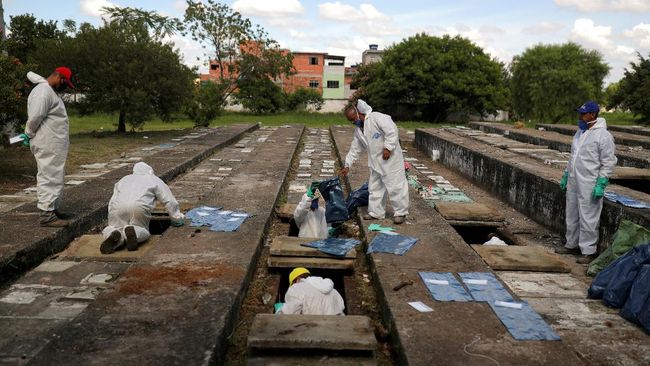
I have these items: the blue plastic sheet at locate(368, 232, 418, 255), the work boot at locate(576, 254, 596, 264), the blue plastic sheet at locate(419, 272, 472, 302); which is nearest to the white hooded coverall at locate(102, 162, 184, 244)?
the blue plastic sheet at locate(368, 232, 418, 255)

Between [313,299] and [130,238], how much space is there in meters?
2.38

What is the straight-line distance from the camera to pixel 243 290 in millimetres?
4547

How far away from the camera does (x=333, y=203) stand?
6.54 meters

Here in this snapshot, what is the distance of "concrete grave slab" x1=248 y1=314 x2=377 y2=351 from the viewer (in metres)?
3.45

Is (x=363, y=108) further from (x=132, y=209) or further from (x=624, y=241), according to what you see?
(x=624, y=241)

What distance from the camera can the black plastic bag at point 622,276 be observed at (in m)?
4.26

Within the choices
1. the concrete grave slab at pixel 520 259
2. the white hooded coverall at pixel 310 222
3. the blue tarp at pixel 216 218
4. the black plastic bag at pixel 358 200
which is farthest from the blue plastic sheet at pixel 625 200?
the blue tarp at pixel 216 218

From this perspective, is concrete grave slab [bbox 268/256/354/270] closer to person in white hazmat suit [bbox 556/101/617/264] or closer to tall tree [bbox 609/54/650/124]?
person in white hazmat suit [bbox 556/101/617/264]

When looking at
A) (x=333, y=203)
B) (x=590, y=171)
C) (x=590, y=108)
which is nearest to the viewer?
(x=590, y=171)

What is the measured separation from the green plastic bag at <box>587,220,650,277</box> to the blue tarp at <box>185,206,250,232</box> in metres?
3.95

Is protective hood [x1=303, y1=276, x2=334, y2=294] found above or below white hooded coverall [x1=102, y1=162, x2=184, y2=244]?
below

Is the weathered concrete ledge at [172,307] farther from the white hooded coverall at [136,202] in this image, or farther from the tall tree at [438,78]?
the tall tree at [438,78]

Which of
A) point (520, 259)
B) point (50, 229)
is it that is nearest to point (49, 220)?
point (50, 229)

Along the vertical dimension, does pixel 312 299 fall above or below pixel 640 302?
below
